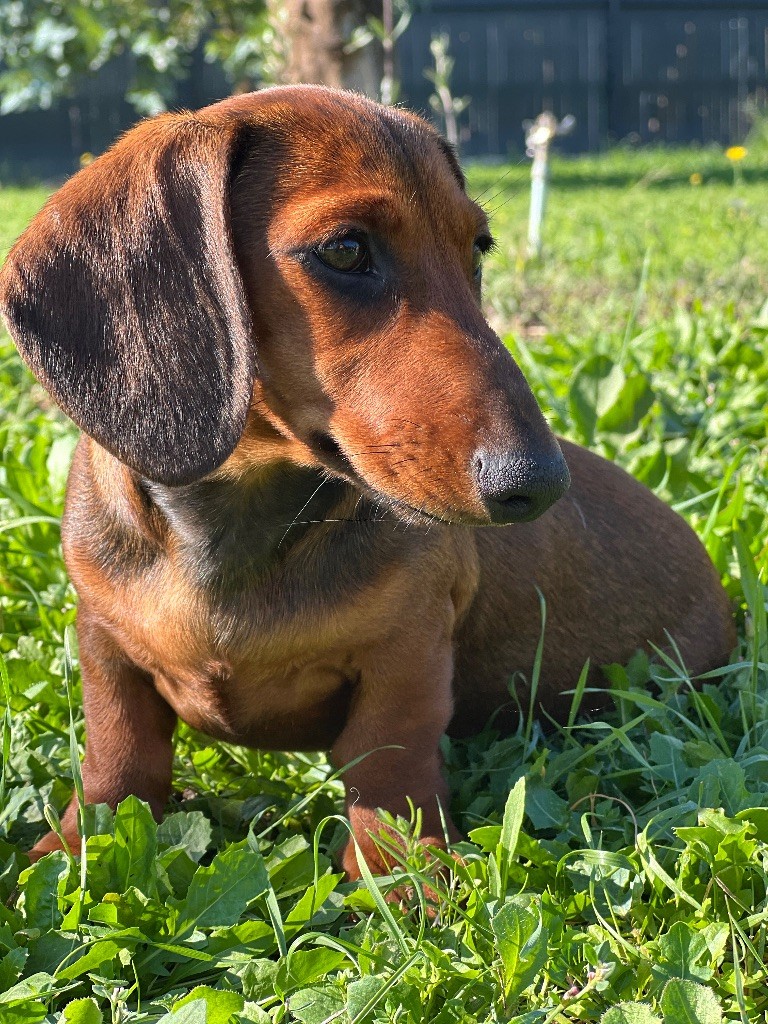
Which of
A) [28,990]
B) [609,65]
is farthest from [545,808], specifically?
[609,65]

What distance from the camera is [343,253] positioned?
6.91 feet

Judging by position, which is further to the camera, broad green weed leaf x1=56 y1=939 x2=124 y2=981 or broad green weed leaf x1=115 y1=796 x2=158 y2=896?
broad green weed leaf x1=115 y1=796 x2=158 y2=896

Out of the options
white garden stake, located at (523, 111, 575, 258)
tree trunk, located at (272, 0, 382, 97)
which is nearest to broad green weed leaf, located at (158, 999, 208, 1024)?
tree trunk, located at (272, 0, 382, 97)

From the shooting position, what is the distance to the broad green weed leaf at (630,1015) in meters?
1.77

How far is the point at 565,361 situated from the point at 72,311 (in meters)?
3.16

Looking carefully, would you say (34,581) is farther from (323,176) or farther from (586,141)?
(586,141)

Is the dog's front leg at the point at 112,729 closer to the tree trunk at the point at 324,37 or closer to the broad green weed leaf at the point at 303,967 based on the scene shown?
A: the broad green weed leaf at the point at 303,967

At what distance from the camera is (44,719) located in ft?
9.43

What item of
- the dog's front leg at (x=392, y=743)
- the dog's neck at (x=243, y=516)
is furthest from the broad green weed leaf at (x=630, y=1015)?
the dog's neck at (x=243, y=516)

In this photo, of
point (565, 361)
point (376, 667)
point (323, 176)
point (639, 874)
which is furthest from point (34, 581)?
point (565, 361)

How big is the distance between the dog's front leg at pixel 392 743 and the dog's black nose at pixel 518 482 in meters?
0.48

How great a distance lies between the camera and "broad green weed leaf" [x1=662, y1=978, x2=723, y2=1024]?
5.82 feet

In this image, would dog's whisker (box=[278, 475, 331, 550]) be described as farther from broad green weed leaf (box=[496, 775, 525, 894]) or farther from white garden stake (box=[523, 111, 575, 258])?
white garden stake (box=[523, 111, 575, 258])

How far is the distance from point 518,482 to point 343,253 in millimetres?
529
